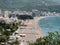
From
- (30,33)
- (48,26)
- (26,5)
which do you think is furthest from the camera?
(26,5)

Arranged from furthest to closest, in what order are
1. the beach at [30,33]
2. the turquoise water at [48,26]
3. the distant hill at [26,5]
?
the distant hill at [26,5], the turquoise water at [48,26], the beach at [30,33]

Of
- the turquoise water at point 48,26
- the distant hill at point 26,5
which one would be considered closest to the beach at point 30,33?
the turquoise water at point 48,26

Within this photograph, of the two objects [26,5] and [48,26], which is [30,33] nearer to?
[48,26]

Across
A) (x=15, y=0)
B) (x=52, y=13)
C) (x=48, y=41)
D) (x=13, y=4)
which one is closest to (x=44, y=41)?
(x=48, y=41)

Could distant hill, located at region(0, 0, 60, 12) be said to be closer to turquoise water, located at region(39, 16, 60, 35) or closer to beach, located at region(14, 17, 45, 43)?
turquoise water, located at region(39, 16, 60, 35)

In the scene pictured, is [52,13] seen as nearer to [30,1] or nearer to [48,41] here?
[30,1]

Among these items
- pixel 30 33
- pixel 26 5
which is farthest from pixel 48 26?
pixel 26 5

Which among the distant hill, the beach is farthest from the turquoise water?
the distant hill

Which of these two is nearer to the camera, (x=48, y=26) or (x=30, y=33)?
(x=30, y=33)

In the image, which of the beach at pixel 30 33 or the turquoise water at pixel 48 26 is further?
the turquoise water at pixel 48 26

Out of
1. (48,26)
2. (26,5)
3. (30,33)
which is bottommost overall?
(26,5)

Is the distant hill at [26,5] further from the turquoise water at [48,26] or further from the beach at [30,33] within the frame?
the beach at [30,33]
